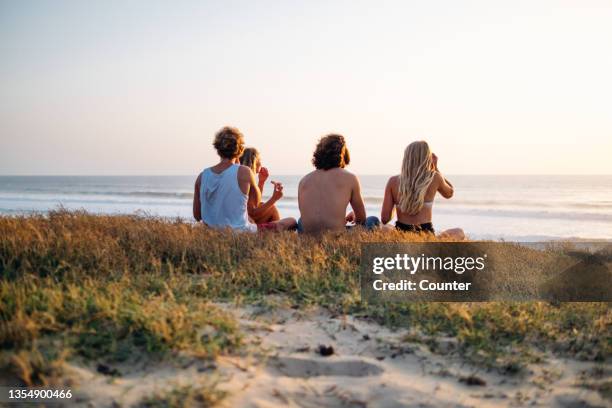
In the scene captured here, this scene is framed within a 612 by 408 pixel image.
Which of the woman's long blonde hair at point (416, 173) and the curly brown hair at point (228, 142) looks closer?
the woman's long blonde hair at point (416, 173)

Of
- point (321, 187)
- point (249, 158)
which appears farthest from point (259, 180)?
point (321, 187)

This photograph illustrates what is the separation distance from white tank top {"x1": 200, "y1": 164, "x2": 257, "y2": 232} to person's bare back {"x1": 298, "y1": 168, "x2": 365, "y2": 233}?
31.8 inches

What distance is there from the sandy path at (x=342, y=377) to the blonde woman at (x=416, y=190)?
337 centimetres

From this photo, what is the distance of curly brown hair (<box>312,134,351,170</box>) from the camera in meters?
→ 6.66

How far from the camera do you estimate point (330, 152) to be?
21.9 feet

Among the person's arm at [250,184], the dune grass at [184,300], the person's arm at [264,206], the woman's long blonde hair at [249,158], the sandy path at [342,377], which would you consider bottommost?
the sandy path at [342,377]

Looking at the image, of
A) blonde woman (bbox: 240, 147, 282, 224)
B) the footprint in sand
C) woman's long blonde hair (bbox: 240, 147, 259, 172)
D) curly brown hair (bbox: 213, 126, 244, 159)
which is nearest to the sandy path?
the footprint in sand

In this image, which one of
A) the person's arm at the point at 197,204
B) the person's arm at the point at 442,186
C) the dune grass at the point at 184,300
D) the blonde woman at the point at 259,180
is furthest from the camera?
the blonde woman at the point at 259,180

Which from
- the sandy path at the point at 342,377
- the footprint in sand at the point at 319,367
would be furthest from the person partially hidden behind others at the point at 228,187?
the footprint in sand at the point at 319,367

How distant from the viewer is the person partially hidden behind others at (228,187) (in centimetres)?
657

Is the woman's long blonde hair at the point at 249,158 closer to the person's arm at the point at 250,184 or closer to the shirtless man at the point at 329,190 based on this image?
the person's arm at the point at 250,184

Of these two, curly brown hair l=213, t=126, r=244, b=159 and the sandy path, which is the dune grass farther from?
curly brown hair l=213, t=126, r=244, b=159

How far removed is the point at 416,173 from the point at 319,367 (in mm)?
4034

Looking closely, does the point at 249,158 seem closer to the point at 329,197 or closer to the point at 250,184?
the point at 250,184
